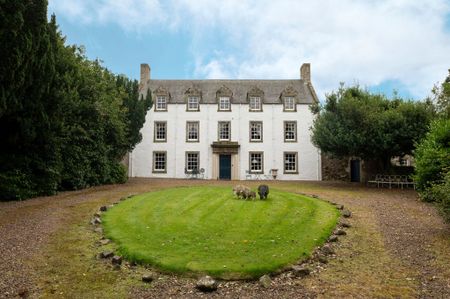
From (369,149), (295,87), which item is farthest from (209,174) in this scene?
(369,149)

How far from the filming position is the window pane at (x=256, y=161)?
33.6 m

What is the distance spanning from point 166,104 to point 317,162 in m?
15.6

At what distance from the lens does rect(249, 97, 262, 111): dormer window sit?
1362 inches

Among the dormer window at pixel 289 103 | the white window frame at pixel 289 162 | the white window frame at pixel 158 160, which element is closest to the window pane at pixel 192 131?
the white window frame at pixel 158 160

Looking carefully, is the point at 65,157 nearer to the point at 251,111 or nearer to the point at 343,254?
the point at 343,254

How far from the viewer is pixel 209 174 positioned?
33.4 metres

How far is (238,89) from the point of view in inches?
1432

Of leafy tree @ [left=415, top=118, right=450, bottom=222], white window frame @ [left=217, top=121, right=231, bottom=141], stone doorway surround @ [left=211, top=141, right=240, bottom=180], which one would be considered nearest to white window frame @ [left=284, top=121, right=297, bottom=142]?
stone doorway surround @ [left=211, top=141, right=240, bottom=180]

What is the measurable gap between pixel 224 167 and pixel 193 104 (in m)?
6.91

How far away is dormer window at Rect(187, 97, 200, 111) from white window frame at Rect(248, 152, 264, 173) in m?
6.87

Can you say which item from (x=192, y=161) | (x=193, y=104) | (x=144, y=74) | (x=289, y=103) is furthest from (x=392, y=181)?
(x=144, y=74)

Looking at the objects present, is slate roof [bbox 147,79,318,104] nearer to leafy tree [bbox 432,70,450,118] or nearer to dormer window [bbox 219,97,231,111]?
dormer window [bbox 219,97,231,111]

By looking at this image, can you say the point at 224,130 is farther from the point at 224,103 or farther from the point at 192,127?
the point at 192,127

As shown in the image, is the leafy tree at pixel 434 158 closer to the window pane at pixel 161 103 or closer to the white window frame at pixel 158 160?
the white window frame at pixel 158 160
